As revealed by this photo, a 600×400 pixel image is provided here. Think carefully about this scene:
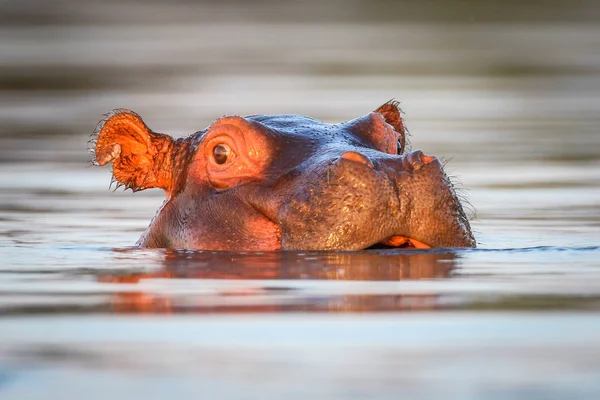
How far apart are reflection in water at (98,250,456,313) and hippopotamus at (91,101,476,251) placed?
14cm

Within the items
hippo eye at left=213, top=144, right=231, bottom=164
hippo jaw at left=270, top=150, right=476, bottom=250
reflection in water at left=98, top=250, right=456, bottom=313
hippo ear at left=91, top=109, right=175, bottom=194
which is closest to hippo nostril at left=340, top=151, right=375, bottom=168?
hippo jaw at left=270, top=150, right=476, bottom=250

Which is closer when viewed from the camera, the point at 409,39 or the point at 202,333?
the point at 202,333

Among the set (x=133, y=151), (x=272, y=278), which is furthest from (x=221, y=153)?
(x=272, y=278)

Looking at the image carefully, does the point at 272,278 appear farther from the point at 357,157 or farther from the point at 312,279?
the point at 357,157

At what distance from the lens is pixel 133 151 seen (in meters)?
10.6

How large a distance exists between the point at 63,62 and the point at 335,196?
80.6 feet

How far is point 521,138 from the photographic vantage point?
20.2m

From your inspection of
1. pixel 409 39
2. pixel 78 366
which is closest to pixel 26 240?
pixel 78 366

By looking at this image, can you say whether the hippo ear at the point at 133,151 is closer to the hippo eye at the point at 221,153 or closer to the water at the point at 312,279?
the water at the point at 312,279

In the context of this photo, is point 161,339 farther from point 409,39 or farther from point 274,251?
point 409,39

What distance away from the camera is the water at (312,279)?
550 cm

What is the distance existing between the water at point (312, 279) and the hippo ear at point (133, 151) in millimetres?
484

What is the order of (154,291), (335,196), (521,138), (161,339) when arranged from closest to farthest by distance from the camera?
(161,339)
(154,291)
(335,196)
(521,138)

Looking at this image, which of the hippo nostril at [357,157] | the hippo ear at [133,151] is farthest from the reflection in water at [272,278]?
A: the hippo ear at [133,151]
